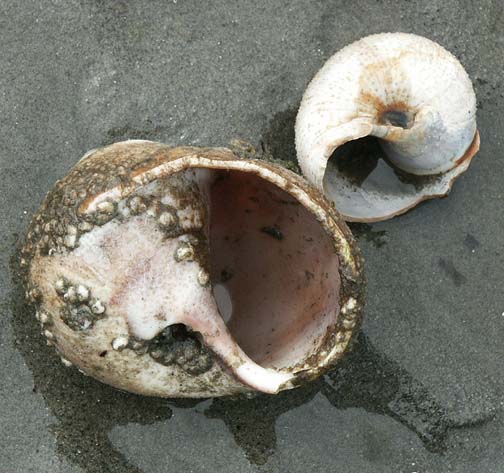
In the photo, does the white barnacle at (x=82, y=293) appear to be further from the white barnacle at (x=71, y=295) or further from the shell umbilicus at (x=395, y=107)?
the shell umbilicus at (x=395, y=107)

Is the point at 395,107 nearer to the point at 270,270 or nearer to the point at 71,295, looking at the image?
the point at 270,270

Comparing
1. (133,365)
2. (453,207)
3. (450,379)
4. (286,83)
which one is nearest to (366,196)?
(453,207)

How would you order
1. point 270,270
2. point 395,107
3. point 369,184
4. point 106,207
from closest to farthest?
point 106,207, point 395,107, point 270,270, point 369,184

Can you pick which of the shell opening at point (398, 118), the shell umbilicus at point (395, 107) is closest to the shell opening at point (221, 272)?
the shell umbilicus at point (395, 107)

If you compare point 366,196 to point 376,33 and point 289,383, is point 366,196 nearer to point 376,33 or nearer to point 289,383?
point 376,33

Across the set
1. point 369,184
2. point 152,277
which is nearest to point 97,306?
point 152,277

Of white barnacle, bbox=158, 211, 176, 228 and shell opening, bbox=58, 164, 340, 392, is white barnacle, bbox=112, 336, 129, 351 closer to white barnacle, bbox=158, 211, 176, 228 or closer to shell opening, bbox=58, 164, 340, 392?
shell opening, bbox=58, 164, 340, 392
